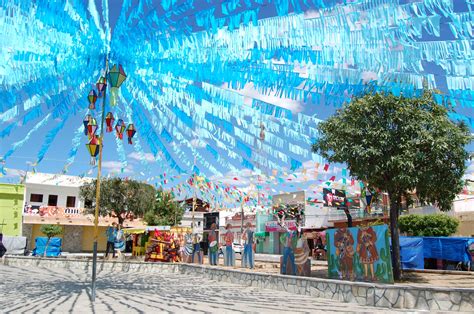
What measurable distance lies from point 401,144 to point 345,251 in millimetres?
3691

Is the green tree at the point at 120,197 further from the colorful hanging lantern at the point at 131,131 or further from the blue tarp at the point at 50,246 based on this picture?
the colorful hanging lantern at the point at 131,131

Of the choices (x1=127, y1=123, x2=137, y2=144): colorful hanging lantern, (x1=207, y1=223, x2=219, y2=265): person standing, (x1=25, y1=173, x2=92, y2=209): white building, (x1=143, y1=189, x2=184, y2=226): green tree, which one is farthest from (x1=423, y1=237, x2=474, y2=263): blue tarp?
(x1=25, y1=173, x2=92, y2=209): white building

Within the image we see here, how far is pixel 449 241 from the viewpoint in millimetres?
19109

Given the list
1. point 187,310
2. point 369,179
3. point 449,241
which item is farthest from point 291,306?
point 449,241

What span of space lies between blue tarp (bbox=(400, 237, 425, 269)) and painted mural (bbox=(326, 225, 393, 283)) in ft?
22.7

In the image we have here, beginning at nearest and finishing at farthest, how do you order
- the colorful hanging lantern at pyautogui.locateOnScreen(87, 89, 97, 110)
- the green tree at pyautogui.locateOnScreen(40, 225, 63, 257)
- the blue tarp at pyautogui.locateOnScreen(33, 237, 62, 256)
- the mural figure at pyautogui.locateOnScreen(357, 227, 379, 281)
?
the mural figure at pyautogui.locateOnScreen(357, 227, 379, 281), the colorful hanging lantern at pyautogui.locateOnScreen(87, 89, 97, 110), the blue tarp at pyautogui.locateOnScreen(33, 237, 62, 256), the green tree at pyautogui.locateOnScreen(40, 225, 63, 257)

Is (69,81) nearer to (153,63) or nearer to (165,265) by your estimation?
(153,63)

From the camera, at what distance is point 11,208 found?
130ft

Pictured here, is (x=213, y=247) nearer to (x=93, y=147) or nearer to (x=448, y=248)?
(x=93, y=147)

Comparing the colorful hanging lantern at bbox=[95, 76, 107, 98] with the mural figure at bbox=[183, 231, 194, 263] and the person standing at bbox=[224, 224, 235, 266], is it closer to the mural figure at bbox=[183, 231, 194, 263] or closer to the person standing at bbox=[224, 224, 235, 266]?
the person standing at bbox=[224, 224, 235, 266]

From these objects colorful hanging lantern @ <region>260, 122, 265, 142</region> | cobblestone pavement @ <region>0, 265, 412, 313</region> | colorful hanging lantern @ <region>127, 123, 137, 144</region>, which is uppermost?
colorful hanging lantern @ <region>127, 123, 137, 144</region>

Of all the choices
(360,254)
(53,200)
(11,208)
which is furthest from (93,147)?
(53,200)

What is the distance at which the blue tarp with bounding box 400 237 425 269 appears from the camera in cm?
1923

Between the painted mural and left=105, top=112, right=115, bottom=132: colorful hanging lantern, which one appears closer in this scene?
the painted mural
